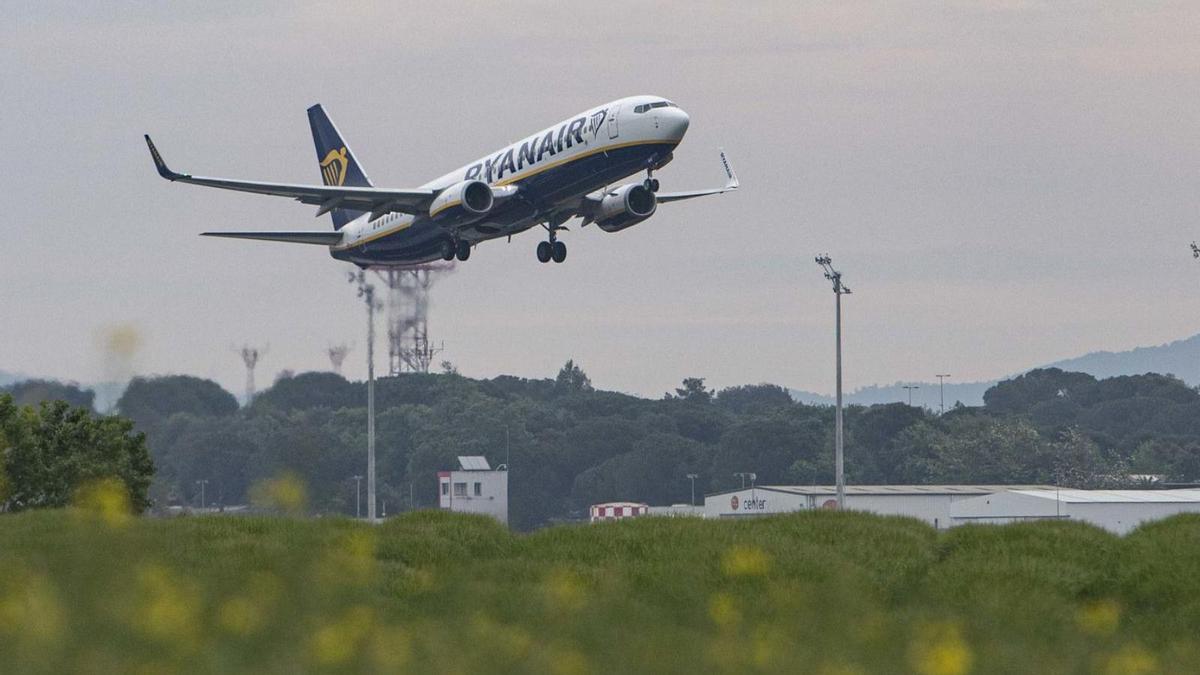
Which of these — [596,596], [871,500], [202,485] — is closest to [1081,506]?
[871,500]

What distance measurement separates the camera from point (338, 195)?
68.8 metres

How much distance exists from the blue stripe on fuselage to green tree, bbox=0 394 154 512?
1547cm

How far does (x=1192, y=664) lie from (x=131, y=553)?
1224cm

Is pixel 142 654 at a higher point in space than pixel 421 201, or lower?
lower

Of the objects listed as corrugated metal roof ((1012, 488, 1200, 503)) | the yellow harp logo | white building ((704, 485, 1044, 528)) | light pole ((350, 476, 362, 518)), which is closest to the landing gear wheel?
the yellow harp logo

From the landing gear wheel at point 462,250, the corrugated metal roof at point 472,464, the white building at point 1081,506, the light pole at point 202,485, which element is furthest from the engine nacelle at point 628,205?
the corrugated metal roof at point 472,464

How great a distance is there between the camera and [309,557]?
44.9ft

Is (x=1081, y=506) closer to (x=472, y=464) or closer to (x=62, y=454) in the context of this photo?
(x=62, y=454)

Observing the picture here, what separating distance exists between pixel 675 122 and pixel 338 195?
45.6ft

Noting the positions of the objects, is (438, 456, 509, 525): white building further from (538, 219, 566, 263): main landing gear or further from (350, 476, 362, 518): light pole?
(538, 219, 566, 263): main landing gear

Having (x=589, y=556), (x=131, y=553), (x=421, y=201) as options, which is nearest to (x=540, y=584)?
(x=589, y=556)

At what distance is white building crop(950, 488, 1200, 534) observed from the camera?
339 ft

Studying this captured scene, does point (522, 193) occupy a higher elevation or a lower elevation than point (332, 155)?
lower

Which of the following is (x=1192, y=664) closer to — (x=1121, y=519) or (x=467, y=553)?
(x=467, y=553)
